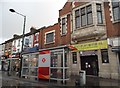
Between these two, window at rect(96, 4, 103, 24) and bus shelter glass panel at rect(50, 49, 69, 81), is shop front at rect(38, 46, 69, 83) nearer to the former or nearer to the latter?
bus shelter glass panel at rect(50, 49, 69, 81)

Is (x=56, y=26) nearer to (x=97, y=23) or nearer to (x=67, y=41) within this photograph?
(x=67, y=41)

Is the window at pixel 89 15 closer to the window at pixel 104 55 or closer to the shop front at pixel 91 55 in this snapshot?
the shop front at pixel 91 55

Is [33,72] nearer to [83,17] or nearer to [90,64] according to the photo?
[90,64]

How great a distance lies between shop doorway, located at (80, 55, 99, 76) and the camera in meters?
16.5

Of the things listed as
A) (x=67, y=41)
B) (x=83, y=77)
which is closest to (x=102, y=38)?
(x=67, y=41)

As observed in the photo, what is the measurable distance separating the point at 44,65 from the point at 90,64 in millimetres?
6456

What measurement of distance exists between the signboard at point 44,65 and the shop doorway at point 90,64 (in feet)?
20.1

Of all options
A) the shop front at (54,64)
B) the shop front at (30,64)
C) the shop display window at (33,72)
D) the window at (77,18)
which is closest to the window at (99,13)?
the window at (77,18)

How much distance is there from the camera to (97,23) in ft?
53.1

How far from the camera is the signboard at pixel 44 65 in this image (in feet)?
42.7

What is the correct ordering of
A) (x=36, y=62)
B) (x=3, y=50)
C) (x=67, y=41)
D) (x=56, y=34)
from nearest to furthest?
(x=36, y=62) < (x=67, y=41) < (x=56, y=34) < (x=3, y=50)

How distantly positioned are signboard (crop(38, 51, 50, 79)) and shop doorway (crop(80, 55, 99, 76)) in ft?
20.1

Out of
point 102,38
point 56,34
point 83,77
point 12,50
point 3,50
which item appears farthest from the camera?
point 3,50

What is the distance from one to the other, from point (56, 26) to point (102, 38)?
28.2ft
